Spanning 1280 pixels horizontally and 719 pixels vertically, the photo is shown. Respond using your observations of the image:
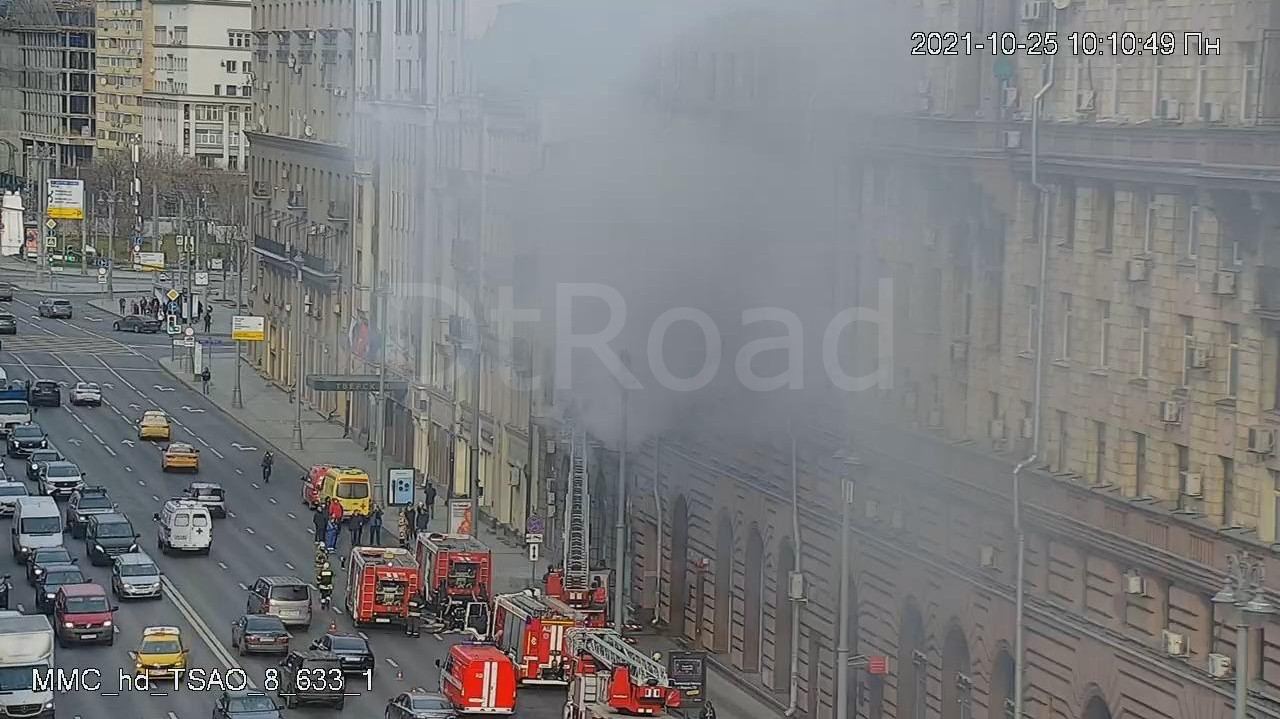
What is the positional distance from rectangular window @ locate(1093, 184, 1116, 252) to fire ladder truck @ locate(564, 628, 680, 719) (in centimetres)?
1070

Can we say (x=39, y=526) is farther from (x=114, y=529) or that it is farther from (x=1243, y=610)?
(x=1243, y=610)

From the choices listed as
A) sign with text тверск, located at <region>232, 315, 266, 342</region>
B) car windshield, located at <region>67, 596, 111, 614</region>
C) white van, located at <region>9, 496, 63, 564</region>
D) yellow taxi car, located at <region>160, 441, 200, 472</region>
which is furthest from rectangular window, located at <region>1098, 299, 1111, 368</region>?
sign with text тверск, located at <region>232, 315, 266, 342</region>

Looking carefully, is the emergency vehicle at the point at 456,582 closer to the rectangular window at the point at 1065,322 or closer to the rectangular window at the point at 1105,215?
the rectangular window at the point at 1065,322

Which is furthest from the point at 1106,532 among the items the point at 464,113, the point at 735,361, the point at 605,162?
the point at 464,113

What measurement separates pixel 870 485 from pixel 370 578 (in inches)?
603

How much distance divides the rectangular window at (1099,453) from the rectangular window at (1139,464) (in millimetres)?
761

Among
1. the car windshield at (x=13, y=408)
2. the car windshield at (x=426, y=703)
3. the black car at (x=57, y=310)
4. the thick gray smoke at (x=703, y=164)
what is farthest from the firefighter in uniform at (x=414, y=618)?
the black car at (x=57, y=310)

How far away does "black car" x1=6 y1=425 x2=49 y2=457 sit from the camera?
8744 cm

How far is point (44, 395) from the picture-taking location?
101312mm

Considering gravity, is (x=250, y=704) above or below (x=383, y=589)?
above

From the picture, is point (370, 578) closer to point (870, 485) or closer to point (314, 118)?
point (870, 485)

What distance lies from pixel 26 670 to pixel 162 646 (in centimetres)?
468

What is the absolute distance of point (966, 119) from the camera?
42.8 m

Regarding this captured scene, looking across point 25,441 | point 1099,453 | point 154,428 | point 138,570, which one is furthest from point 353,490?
point 1099,453
